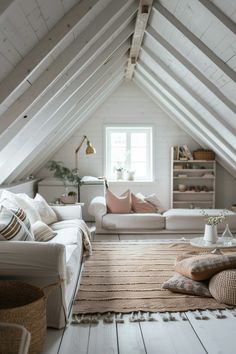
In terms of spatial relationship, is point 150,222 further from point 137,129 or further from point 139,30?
point 139,30

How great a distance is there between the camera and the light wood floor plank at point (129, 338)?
7.82 ft

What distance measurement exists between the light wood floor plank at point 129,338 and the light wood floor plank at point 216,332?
0.43m

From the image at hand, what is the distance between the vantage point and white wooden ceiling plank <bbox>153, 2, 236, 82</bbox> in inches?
127

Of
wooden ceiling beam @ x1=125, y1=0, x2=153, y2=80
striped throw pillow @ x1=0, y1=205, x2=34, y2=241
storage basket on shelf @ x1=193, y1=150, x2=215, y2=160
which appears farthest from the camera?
storage basket on shelf @ x1=193, y1=150, x2=215, y2=160

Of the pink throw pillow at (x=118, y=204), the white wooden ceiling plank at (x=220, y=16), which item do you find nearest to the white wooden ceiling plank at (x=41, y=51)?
the white wooden ceiling plank at (x=220, y=16)

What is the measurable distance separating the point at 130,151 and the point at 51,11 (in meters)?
5.36

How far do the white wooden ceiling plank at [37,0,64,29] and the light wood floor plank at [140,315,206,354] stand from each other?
7.47 feet

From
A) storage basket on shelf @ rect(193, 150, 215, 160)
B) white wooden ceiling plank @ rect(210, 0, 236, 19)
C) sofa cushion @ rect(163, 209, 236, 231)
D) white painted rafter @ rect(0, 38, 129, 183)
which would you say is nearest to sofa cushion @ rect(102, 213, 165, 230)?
sofa cushion @ rect(163, 209, 236, 231)

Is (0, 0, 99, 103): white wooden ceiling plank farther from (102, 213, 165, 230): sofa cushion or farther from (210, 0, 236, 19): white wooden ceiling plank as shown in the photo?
(102, 213, 165, 230): sofa cushion

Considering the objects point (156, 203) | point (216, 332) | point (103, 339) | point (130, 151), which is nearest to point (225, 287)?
point (216, 332)

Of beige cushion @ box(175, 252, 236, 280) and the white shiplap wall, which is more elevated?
the white shiplap wall

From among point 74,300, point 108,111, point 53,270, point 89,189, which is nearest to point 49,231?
point 74,300

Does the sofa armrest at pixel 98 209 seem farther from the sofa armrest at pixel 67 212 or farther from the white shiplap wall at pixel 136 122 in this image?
the white shiplap wall at pixel 136 122

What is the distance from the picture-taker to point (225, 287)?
10.0 feet
